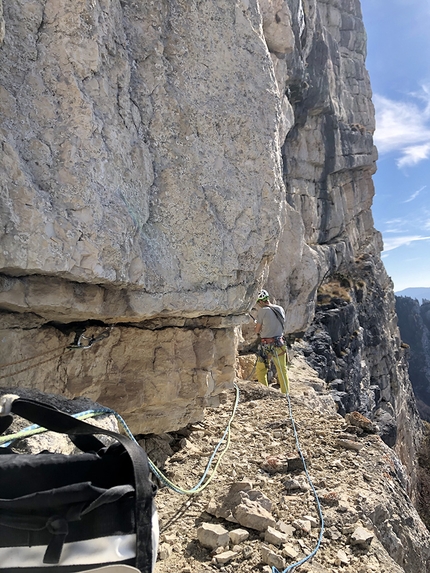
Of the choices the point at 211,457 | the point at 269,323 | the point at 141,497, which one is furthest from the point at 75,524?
the point at 269,323

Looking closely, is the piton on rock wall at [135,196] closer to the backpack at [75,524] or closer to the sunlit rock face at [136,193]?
the sunlit rock face at [136,193]

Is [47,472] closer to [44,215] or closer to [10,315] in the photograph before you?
[44,215]

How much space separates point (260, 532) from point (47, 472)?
107 inches

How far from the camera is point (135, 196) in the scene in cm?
459

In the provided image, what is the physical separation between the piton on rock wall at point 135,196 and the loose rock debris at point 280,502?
0.99 meters

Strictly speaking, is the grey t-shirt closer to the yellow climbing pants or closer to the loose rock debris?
the yellow climbing pants

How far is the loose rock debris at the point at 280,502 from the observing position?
3.76 m

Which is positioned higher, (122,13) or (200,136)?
(122,13)

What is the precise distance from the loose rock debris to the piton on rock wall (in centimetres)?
99

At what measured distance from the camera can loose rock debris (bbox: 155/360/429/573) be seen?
148 inches

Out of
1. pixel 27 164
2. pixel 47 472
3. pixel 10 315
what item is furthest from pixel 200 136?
pixel 47 472

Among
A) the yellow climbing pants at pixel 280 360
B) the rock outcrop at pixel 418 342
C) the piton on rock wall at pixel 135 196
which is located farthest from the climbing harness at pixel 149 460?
the rock outcrop at pixel 418 342

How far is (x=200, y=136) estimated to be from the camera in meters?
5.28

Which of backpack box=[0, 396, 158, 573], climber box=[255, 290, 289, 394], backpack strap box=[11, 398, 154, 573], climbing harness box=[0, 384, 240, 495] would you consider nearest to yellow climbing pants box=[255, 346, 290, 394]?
climber box=[255, 290, 289, 394]
